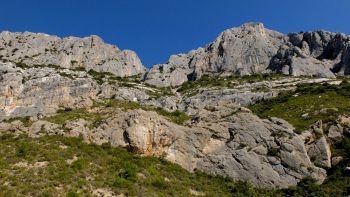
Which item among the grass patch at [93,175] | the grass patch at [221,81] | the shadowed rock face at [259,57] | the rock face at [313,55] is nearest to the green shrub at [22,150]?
the grass patch at [93,175]

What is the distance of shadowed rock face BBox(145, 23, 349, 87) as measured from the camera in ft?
347

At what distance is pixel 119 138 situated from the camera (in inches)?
1578

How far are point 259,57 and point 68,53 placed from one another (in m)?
51.4

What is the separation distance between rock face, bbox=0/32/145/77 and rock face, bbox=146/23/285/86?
12.2 metres

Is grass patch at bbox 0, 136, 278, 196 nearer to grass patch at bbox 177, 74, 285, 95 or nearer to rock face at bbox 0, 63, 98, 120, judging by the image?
rock face at bbox 0, 63, 98, 120

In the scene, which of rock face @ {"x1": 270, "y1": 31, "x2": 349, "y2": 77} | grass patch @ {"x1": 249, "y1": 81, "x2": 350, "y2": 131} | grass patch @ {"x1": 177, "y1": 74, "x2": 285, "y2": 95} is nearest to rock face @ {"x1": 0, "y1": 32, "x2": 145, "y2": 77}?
grass patch @ {"x1": 177, "y1": 74, "x2": 285, "y2": 95}

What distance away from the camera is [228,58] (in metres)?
120

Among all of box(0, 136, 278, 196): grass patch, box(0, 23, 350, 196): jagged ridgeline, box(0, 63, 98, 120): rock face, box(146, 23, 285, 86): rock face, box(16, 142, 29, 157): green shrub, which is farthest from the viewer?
box(146, 23, 285, 86): rock face

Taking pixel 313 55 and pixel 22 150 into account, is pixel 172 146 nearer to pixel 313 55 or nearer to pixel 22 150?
pixel 22 150

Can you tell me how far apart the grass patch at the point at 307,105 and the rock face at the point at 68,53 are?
204ft

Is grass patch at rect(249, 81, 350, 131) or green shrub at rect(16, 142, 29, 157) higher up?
grass patch at rect(249, 81, 350, 131)

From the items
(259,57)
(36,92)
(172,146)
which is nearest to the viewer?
(172,146)

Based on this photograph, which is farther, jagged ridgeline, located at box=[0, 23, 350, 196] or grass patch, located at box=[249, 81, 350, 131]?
grass patch, located at box=[249, 81, 350, 131]

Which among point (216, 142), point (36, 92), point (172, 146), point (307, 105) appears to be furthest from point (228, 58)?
point (172, 146)
